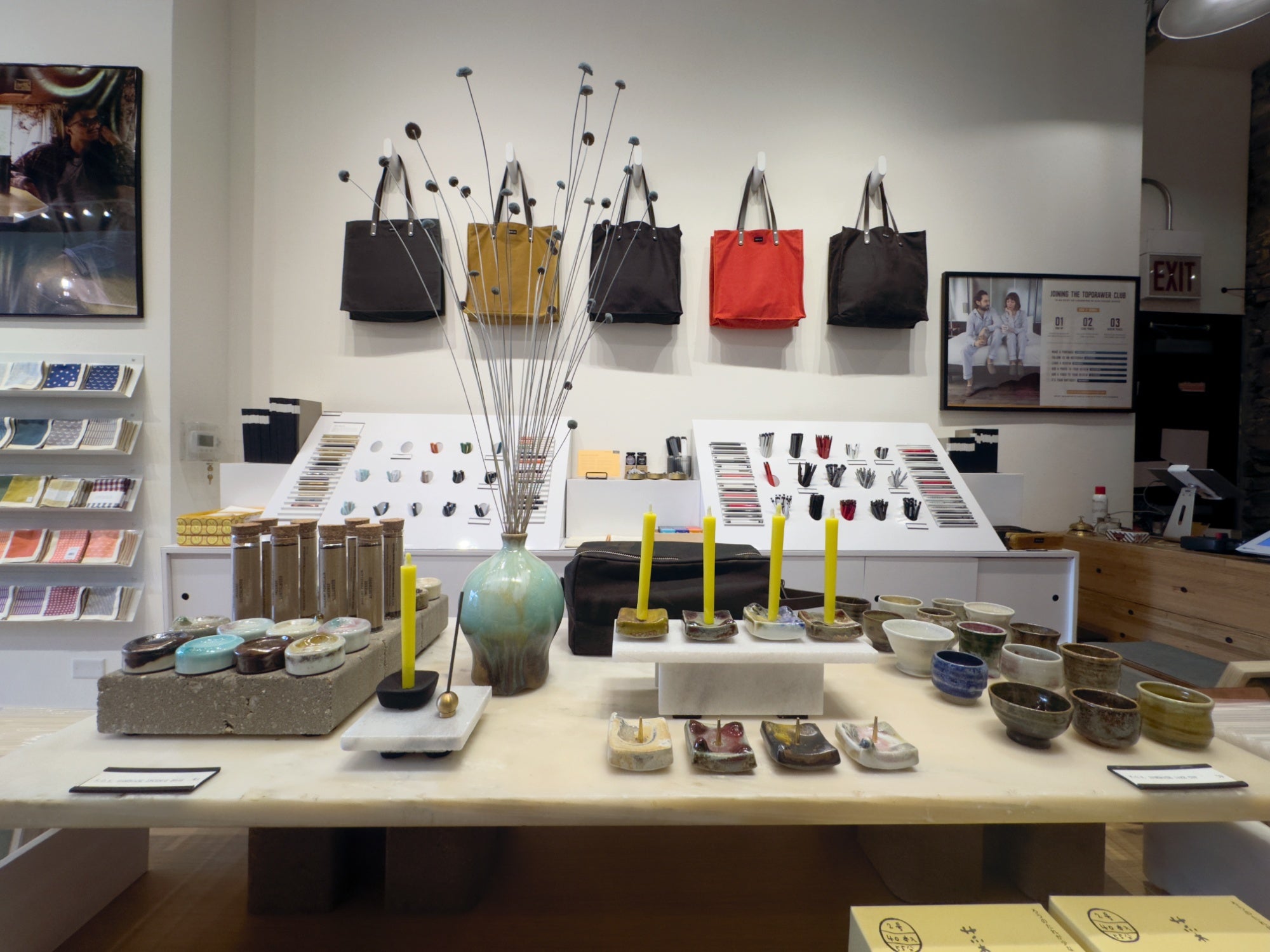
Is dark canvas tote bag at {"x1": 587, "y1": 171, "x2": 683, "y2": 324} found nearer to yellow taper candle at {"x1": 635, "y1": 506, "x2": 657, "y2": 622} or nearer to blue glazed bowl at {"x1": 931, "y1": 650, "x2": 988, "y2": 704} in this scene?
yellow taper candle at {"x1": 635, "y1": 506, "x2": 657, "y2": 622}

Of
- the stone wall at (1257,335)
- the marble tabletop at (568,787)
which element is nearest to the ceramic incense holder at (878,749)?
the marble tabletop at (568,787)

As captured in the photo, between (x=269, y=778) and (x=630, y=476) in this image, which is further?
(x=630, y=476)

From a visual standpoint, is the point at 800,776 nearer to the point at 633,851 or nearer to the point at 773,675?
the point at 773,675

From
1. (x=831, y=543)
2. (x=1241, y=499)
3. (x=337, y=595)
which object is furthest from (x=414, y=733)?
(x=1241, y=499)

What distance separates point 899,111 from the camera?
316 cm

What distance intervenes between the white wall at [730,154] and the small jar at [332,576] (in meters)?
2.05

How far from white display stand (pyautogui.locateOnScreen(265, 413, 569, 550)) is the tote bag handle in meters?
1.37

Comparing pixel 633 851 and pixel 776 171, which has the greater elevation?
pixel 776 171

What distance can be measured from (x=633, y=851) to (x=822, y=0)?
401 cm

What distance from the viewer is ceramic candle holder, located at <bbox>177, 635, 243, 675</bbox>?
0.82 m

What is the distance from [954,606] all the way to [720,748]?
82 centimetres

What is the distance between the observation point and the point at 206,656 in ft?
2.72

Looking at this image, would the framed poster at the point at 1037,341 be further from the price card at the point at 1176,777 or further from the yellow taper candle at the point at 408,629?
the yellow taper candle at the point at 408,629

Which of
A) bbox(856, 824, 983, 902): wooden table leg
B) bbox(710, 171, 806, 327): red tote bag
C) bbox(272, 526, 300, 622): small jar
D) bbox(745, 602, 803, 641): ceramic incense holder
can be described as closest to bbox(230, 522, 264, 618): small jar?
bbox(272, 526, 300, 622): small jar
